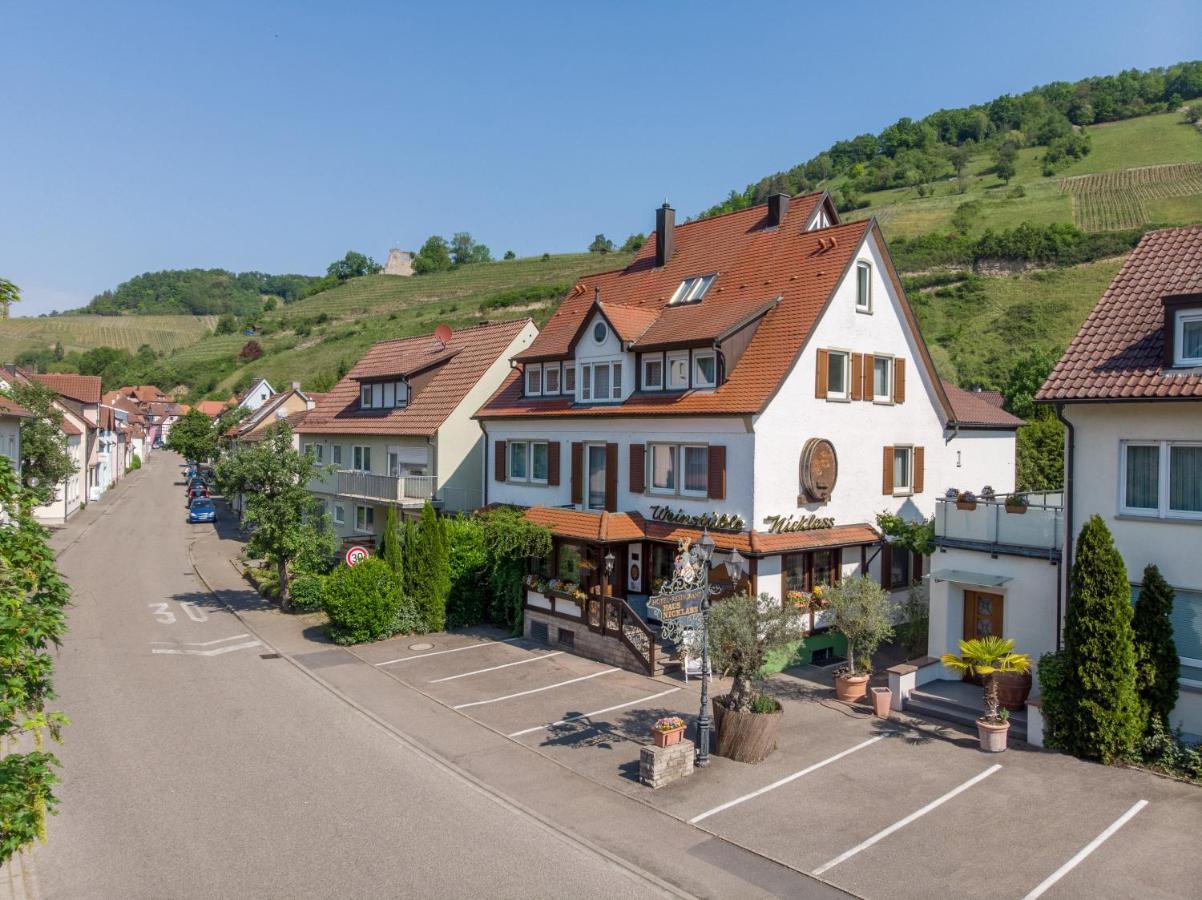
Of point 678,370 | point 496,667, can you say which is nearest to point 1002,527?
point 678,370

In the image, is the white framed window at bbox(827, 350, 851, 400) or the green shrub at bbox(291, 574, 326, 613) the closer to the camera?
the white framed window at bbox(827, 350, 851, 400)

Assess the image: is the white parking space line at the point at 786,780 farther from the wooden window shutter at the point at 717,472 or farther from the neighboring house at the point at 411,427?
the neighboring house at the point at 411,427

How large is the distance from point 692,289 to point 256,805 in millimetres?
19336

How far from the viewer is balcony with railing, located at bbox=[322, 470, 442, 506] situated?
31422 millimetres

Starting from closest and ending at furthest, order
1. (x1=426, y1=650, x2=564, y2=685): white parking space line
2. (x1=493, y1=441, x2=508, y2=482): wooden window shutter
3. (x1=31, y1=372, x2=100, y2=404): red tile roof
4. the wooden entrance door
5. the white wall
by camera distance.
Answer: the wooden entrance door → (x1=426, y1=650, x2=564, y2=685): white parking space line → the white wall → (x1=493, y1=441, x2=508, y2=482): wooden window shutter → (x1=31, y1=372, x2=100, y2=404): red tile roof

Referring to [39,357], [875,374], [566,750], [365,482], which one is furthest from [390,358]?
[39,357]

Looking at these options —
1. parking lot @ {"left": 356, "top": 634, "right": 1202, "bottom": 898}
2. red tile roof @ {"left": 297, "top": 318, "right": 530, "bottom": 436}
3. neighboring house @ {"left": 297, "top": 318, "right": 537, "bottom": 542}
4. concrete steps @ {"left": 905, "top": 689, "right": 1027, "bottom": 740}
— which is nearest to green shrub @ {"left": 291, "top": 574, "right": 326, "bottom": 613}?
neighboring house @ {"left": 297, "top": 318, "right": 537, "bottom": 542}

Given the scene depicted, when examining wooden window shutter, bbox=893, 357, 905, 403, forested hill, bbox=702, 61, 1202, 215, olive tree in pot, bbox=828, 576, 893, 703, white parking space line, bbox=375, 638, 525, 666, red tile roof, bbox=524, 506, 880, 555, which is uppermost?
forested hill, bbox=702, 61, 1202, 215

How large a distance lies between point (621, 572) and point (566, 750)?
8612 mm

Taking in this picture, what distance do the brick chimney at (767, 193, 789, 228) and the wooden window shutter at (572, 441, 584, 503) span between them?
30.8ft

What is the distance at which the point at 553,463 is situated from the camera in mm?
27250

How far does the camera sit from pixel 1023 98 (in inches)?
5600

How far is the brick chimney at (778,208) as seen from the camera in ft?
87.6

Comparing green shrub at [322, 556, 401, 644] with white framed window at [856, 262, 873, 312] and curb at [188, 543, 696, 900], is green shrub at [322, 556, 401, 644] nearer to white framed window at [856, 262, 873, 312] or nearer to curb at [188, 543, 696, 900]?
curb at [188, 543, 696, 900]
